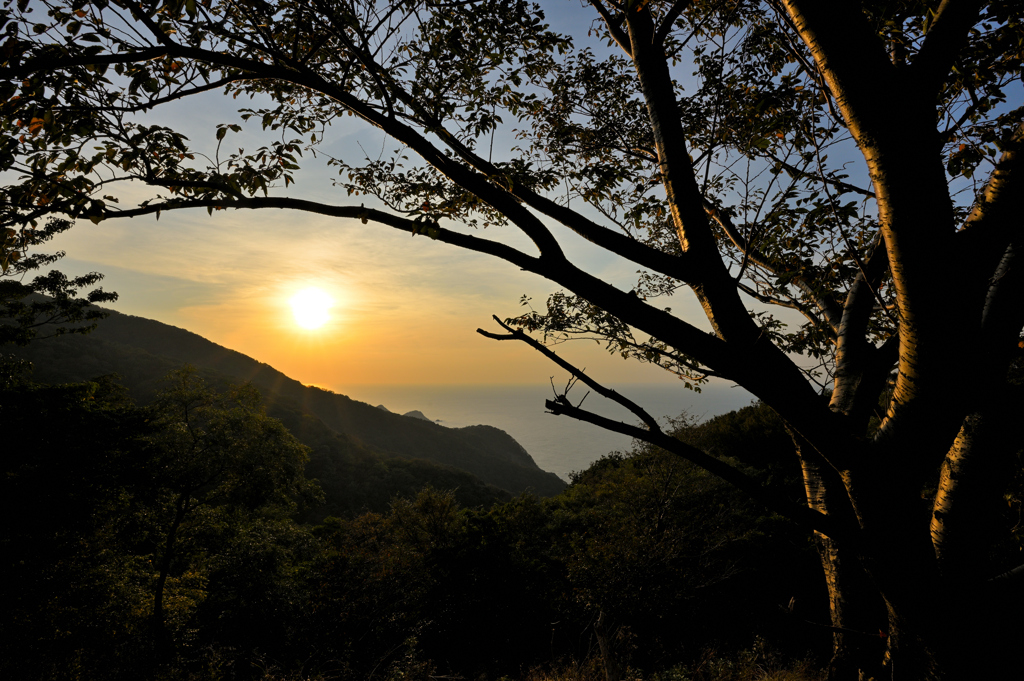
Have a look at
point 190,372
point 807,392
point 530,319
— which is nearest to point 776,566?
point 530,319

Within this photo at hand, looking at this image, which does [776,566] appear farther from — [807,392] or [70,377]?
[70,377]

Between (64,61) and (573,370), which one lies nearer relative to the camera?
(573,370)

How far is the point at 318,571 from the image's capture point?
15.4 m

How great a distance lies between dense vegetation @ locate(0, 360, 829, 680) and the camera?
9.35 m

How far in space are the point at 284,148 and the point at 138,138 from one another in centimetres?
82

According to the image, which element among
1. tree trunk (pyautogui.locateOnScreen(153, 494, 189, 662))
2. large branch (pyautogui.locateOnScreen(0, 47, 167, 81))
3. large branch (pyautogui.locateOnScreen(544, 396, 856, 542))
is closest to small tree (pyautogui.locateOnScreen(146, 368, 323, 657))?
tree trunk (pyautogui.locateOnScreen(153, 494, 189, 662))

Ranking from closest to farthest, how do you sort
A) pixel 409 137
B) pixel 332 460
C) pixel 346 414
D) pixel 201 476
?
pixel 409 137 < pixel 201 476 < pixel 332 460 < pixel 346 414

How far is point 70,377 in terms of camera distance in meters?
40.8

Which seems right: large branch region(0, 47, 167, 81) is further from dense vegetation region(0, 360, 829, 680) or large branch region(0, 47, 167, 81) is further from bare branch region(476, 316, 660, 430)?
dense vegetation region(0, 360, 829, 680)

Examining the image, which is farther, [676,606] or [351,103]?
[676,606]

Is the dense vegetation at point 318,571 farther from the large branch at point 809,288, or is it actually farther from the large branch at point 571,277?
the large branch at point 571,277

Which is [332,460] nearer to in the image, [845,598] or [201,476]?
[201,476]

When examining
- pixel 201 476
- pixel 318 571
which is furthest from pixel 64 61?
pixel 318 571

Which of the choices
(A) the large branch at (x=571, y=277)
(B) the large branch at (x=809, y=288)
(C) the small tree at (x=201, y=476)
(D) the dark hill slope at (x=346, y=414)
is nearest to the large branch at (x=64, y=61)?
(A) the large branch at (x=571, y=277)
